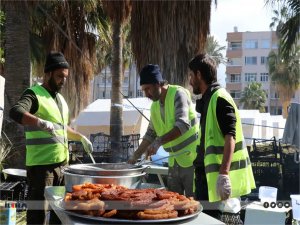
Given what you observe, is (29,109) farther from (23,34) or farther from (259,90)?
(259,90)

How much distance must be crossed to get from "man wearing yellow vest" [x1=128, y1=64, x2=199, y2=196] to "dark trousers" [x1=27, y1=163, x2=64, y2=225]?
1.99ft

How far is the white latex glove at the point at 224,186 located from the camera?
2531 mm

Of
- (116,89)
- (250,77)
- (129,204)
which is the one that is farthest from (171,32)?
(250,77)

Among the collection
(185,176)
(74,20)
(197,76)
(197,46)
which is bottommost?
(185,176)

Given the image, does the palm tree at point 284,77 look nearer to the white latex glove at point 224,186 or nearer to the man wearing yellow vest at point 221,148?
the man wearing yellow vest at point 221,148

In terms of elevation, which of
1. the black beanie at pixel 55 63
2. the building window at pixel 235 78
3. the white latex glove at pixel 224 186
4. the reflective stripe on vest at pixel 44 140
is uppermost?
the building window at pixel 235 78

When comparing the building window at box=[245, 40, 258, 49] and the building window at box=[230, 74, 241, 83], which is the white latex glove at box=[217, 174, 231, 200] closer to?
the building window at box=[230, 74, 241, 83]

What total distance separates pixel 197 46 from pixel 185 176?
200 inches

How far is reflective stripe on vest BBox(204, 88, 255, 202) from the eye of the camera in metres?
2.70

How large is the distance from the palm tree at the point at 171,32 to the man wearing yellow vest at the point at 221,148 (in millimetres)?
5252

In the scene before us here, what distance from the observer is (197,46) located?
8.16 metres

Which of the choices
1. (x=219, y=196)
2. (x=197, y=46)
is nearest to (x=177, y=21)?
(x=197, y=46)

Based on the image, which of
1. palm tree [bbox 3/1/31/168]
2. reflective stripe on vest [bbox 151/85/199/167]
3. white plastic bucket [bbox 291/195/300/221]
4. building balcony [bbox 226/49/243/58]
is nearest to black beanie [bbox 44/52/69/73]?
reflective stripe on vest [bbox 151/85/199/167]

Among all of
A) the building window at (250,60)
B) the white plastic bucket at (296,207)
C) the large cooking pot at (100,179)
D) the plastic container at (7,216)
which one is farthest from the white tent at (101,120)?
the building window at (250,60)
